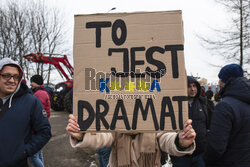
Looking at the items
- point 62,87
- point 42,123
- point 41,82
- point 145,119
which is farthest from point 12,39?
point 145,119

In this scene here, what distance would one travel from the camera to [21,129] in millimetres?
2027

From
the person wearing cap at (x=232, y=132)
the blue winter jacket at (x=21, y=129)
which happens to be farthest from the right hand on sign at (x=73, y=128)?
the person wearing cap at (x=232, y=132)

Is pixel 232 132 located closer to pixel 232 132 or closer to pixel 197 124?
pixel 232 132

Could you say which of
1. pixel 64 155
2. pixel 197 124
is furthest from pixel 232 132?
pixel 64 155

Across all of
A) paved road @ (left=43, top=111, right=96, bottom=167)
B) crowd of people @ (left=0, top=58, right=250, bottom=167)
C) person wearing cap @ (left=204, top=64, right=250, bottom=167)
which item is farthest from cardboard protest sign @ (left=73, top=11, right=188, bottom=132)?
paved road @ (left=43, top=111, right=96, bottom=167)

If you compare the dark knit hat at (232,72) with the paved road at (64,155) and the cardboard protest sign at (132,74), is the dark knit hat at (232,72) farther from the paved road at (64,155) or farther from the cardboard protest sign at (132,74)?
the paved road at (64,155)

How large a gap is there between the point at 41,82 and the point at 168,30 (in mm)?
3698

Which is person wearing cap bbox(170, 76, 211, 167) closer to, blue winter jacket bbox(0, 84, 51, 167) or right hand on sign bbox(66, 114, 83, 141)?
right hand on sign bbox(66, 114, 83, 141)

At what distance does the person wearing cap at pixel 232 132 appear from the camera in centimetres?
183

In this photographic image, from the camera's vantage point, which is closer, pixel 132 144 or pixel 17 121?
pixel 132 144

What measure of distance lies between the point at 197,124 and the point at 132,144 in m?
1.40

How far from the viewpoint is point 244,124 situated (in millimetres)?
1851

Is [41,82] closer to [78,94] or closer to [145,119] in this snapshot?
[78,94]

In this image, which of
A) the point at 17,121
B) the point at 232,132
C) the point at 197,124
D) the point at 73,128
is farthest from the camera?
the point at 197,124
